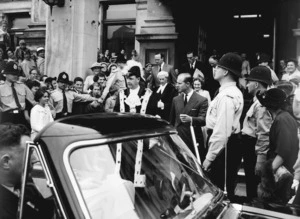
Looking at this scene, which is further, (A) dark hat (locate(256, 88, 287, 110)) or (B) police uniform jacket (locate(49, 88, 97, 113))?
(B) police uniform jacket (locate(49, 88, 97, 113))

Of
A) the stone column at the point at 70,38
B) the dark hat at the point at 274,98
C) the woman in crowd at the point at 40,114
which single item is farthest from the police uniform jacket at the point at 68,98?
the dark hat at the point at 274,98

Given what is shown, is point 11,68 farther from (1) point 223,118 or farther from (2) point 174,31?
(2) point 174,31

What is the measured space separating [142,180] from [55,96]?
754 centimetres

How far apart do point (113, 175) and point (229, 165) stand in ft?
10.1

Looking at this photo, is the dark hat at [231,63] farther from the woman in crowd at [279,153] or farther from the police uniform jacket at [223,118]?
the woman in crowd at [279,153]

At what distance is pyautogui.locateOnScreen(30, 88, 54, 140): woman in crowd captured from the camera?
7.88 meters

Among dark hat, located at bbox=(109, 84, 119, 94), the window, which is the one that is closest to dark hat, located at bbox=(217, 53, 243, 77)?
dark hat, located at bbox=(109, 84, 119, 94)

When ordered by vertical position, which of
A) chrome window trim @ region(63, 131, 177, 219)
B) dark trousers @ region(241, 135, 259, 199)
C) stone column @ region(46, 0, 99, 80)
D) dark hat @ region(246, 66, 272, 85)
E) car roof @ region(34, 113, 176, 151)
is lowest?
dark trousers @ region(241, 135, 259, 199)

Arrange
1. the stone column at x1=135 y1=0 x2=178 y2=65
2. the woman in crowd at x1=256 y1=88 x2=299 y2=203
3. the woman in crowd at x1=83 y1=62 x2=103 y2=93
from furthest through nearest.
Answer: the stone column at x1=135 y1=0 x2=178 y2=65
the woman in crowd at x1=83 y1=62 x2=103 y2=93
the woman in crowd at x1=256 y1=88 x2=299 y2=203

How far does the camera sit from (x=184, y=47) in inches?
620

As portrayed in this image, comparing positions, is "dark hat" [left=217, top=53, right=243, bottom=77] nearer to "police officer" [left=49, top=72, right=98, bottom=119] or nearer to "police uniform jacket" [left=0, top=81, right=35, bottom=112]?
"police officer" [left=49, top=72, right=98, bottom=119]

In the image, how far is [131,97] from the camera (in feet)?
25.5

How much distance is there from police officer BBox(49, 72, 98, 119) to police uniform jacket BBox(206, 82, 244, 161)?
4.97 metres

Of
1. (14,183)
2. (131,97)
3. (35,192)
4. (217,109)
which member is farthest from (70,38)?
(35,192)
